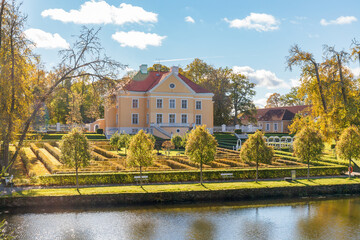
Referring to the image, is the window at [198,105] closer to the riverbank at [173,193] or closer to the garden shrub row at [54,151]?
the garden shrub row at [54,151]

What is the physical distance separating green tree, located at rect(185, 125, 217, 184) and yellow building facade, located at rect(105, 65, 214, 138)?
93.4 ft

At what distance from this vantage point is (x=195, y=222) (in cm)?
1652

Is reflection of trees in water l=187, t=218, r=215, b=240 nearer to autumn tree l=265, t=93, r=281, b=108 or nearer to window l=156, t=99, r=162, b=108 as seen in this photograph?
window l=156, t=99, r=162, b=108

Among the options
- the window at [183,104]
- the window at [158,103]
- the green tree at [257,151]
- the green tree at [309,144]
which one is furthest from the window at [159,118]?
the green tree at [309,144]

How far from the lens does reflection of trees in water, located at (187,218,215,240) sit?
14.6 meters

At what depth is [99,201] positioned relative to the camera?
19234mm

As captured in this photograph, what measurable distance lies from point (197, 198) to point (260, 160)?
613 centimetres

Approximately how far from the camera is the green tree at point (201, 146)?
23.3m

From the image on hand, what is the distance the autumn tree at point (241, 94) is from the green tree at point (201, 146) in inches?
1690

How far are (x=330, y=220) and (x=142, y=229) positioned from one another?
888 cm

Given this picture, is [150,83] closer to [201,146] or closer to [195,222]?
[201,146]

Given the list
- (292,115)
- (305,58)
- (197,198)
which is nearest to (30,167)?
(197,198)

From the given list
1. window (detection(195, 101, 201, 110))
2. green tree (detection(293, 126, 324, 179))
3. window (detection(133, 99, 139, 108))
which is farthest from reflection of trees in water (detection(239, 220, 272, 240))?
window (detection(195, 101, 201, 110))

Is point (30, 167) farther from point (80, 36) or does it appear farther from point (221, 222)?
point (221, 222)
